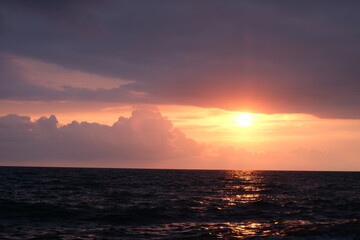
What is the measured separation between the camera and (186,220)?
26625 mm

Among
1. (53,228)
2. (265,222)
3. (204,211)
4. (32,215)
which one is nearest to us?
(53,228)

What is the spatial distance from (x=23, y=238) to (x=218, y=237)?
1102 centimetres

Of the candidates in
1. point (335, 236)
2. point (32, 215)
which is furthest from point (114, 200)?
point (335, 236)

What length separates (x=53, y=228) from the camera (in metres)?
24.0

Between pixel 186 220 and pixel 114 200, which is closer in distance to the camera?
pixel 186 220

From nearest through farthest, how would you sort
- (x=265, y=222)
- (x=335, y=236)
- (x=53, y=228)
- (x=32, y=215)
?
(x=335, y=236), (x=53, y=228), (x=265, y=222), (x=32, y=215)

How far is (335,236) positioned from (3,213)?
79.5ft

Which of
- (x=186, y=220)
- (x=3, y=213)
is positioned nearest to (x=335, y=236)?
(x=186, y=220)

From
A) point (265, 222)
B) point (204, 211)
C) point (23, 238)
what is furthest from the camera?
point (204, 211)

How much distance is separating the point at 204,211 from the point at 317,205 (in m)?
12.6

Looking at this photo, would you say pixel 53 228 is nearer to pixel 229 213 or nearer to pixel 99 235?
pixel 99 235

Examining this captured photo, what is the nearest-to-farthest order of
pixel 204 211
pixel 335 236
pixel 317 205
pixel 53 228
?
pixel 335 236, pixel 53 228, pixel 204 211, pixel 317 205

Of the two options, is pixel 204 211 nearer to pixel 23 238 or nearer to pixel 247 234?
pixel 247 234

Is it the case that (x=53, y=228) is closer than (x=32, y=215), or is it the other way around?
(x=53, y=228)
